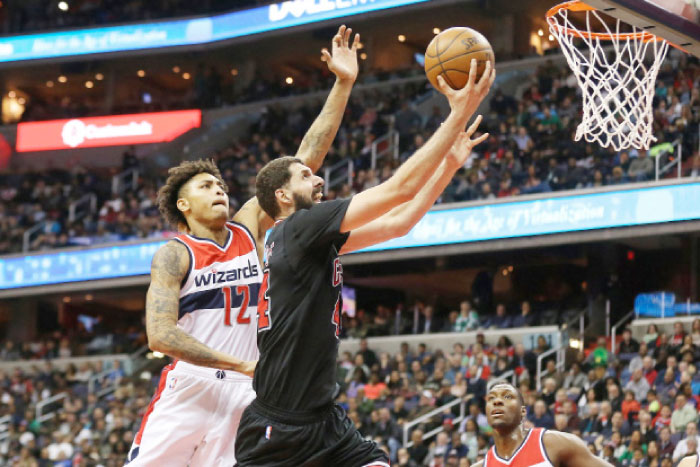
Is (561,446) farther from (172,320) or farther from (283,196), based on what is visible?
(283,196)

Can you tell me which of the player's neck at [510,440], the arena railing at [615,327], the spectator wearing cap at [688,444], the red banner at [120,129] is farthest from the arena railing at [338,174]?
the player's neck at [510,440]

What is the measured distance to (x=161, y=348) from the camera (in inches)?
213

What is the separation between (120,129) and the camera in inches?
1139

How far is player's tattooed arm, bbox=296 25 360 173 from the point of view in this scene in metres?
6.04

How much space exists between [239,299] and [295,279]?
42.9 inches

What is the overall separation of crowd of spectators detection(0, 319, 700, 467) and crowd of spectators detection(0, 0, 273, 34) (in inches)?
474

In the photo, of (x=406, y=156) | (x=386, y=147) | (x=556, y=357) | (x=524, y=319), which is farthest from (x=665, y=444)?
(x=386, y=147)

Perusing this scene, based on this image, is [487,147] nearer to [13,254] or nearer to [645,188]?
[645,188]

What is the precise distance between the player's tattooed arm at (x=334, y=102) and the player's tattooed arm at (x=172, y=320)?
2.93 ft

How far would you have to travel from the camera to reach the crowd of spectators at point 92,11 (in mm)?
30406

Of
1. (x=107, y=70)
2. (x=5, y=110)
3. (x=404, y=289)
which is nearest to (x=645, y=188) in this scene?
(x=404, y=289)

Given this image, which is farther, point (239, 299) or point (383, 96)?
point (383, 96)

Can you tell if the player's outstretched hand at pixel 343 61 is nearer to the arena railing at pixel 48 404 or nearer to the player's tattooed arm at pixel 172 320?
the player's tattooed arm at pixel 172 320

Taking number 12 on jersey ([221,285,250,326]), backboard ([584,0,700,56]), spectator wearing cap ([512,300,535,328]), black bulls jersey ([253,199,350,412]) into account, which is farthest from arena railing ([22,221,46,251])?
black bulls jersey ([253,199,350,412])
